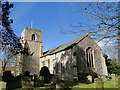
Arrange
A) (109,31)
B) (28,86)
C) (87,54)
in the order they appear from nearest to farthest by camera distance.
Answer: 1. (109,31)
2. (28,86)
3. (87,54)

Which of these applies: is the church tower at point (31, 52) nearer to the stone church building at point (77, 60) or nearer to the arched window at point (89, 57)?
the stone church building at point (77, 60)

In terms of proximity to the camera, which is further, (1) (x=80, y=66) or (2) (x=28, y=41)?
(2) (x=28, y=41)

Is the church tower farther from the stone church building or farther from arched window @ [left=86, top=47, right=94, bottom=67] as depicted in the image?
arched window @ [left=86, top=47, right=94, bottom=67]

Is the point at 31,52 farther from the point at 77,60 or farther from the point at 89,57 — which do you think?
the point at 89,57

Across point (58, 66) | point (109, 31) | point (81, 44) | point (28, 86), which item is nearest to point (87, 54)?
point (81, 44)

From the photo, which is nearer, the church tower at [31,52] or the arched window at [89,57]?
→ the arched window at [89,57]

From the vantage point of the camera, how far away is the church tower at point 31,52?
22.8 metres

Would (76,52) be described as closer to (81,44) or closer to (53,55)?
(81,44)

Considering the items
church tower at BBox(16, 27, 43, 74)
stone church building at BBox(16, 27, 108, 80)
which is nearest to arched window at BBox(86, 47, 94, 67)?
stone church building at BBox(16, 27, 108, 80)

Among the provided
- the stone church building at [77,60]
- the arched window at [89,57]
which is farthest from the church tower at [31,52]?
the arched window at [89,57]

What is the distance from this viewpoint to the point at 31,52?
25016 mm

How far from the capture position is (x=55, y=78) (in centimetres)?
1160

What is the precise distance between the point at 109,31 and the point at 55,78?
30.7 ft

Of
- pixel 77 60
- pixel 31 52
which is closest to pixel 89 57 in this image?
pixel 77 60
